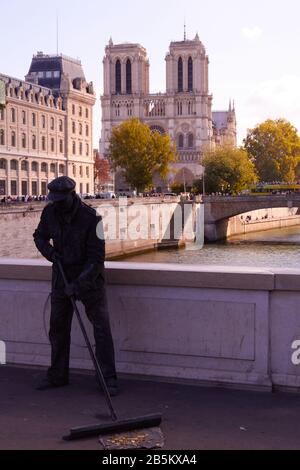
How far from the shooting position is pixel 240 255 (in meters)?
46.5

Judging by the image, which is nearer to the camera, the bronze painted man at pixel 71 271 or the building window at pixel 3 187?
the bronze painted man at pixel 71 271

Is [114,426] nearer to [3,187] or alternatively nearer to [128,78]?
[3,187]

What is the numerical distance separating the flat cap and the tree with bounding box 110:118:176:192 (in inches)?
2757


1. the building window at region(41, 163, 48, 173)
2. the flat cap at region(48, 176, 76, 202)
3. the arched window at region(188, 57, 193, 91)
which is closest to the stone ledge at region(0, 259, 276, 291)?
the flat cap at region(48, 176, 76, 202)

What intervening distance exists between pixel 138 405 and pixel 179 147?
10890 centimetres

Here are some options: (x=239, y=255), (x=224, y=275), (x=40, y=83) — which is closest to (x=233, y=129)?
(x=40, y=83)

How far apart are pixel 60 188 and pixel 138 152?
70.4m

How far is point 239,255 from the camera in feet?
153

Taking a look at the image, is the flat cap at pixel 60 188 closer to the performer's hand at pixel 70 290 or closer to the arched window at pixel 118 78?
the performer's hand at pixel 70 290

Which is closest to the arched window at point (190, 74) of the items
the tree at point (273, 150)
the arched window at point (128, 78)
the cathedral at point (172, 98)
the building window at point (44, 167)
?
the cathedral at point (172, 98)

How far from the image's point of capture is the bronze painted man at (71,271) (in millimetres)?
5273

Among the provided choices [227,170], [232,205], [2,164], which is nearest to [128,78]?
[227,170]

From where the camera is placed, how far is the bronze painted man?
5273 millimetres

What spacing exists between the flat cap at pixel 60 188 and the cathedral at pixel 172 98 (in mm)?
103745
